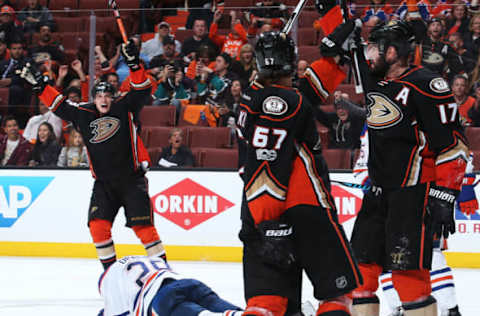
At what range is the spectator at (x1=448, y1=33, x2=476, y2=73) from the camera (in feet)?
20.3

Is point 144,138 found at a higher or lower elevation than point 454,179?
lower

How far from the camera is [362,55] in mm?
3018

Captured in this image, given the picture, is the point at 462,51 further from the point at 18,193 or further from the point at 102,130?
the point at 18,193

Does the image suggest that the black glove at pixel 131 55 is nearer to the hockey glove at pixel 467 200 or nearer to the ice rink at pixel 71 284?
the ice rink at pixel 71 284

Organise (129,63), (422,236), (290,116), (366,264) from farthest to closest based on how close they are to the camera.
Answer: (129,63) → (366,264) → (422,236) → (290,116)

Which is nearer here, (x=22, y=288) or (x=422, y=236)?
(x=422, y=236)

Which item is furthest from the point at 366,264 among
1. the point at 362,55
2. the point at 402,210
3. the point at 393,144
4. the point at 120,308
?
the point at 120,308

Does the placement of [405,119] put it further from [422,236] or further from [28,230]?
[28,230]

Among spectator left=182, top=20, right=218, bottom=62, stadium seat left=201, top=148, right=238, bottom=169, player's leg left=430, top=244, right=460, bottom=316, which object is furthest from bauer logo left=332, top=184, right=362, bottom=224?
player's leg left=430, top=244, right=460, bottom=316

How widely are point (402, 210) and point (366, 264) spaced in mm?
341

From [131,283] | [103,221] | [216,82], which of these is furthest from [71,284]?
[131,283]

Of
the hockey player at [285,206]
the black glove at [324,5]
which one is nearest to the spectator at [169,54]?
the black glove at [324,5]

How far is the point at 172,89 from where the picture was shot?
6.87 metres

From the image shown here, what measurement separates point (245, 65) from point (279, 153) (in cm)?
442
